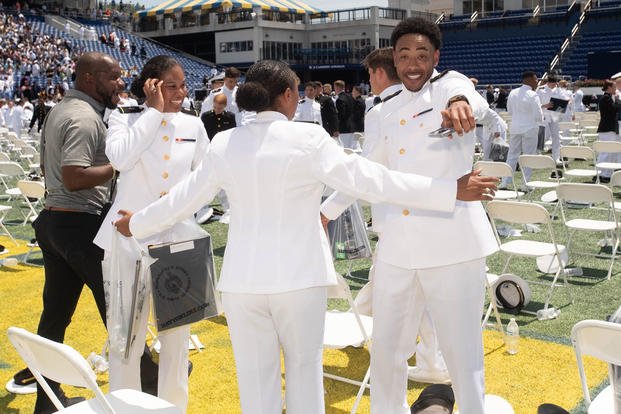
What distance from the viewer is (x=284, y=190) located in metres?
2.37

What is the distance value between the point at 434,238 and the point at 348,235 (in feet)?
4.66

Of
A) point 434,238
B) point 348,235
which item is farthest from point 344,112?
point 434,238

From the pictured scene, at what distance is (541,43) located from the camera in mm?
38719

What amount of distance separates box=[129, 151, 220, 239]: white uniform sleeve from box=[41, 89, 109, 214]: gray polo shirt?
0.76 m

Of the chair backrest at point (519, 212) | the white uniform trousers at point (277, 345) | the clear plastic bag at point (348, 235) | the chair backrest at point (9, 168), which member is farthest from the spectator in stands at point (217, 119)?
the white uniform trousers at point (277, 345)

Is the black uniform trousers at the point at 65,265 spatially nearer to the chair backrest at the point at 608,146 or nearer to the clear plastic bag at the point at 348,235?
the clear plastic bag at the point at 348,235

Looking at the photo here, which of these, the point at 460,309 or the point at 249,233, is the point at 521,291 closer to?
the point at 460,309

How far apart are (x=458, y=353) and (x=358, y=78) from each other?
5070 centimetres

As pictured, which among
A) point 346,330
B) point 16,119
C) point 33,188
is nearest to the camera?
point 346,330

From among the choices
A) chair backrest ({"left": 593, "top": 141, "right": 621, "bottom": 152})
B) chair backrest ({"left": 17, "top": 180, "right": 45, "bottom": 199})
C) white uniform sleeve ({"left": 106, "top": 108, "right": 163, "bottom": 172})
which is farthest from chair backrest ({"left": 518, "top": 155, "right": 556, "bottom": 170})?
white uniform sleeve ({"left": 106, "top": 108, "right": 163, "bottom": 172})

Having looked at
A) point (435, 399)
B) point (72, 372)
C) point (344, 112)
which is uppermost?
point (344, 112)

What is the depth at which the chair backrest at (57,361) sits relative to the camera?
2307mm

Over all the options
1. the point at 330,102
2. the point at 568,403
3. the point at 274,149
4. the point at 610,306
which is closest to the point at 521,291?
the point at 610,306

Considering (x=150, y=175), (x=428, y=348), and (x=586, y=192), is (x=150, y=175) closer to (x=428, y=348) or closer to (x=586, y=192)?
(x=428, y=348)
